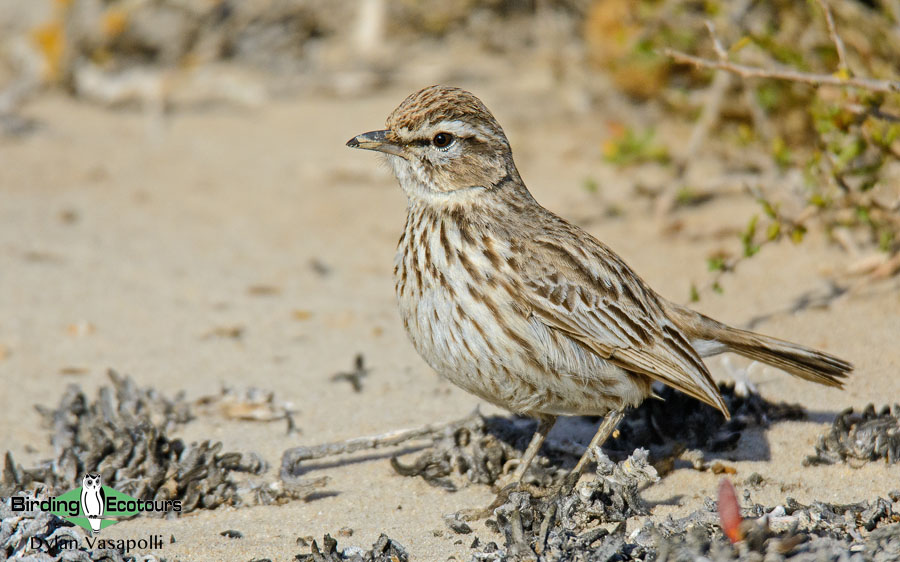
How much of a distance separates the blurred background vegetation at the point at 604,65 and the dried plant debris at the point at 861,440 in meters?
1.37

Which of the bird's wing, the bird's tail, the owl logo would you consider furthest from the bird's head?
the owl logo

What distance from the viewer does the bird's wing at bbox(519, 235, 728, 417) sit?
4.45m

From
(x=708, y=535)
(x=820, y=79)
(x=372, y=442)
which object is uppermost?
(x=820, y=79)

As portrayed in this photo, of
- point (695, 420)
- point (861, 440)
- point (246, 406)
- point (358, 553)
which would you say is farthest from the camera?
point (246, 406)

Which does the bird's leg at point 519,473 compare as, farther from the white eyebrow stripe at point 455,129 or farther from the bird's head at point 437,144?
the white eyebrow stripe at point 455,129

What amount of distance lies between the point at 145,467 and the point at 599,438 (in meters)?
2.12

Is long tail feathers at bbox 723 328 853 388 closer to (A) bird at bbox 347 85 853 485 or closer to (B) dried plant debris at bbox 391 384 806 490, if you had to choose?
(A) bird at bbox 347 85 853 485

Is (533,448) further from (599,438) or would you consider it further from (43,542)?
(43,542)

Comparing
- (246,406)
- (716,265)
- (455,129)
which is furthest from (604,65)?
(246,406)

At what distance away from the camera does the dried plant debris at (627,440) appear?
474 cm

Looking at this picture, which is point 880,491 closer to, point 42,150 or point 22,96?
point 42,150

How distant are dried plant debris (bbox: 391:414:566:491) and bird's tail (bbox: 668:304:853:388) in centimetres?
99

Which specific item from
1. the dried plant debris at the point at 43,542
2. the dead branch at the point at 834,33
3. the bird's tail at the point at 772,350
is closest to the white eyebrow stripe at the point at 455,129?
the bird's tail at the point at 772,350

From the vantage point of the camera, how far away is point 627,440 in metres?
4.95
